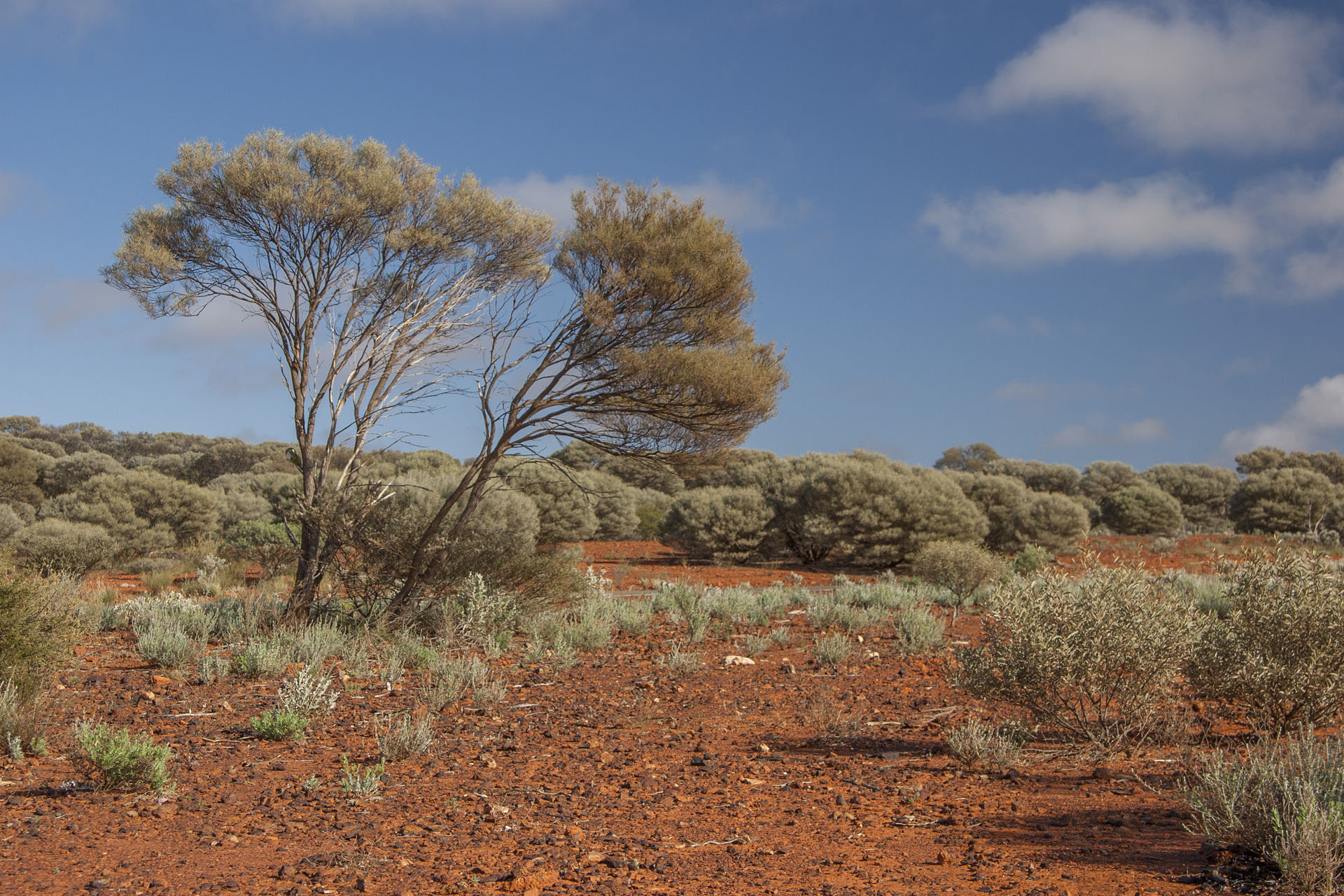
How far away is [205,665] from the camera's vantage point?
8.18 m

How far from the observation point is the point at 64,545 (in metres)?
19.2

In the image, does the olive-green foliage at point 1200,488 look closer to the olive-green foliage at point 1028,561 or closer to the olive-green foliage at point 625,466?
the olive-green foliage at point 625,466

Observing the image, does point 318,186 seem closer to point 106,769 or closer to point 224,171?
point 224,171

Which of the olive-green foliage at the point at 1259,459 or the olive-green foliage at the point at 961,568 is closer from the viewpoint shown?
the olive-green foliage at the point at 961,568

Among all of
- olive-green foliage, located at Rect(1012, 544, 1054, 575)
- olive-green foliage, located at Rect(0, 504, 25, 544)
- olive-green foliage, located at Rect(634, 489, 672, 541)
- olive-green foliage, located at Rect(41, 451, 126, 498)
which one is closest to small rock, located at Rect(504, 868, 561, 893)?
olive-green foliage, located at Rect(1012, 544, 1054, 575)

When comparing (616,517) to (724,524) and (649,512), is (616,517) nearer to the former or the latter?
(649,512)

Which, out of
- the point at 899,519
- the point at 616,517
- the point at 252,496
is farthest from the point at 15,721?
the point at 616,517

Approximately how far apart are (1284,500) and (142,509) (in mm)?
40610

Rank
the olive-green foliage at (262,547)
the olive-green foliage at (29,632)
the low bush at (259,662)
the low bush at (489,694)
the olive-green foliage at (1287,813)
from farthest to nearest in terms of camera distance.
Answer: the olive-green foliage at (262,547) < the low bush at (259,662) < the low bush at (489,694) < the olive-green foliage at (29,632) < the olive-green foliage at (1287,813)

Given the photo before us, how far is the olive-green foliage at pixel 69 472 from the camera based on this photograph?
37.5 meters

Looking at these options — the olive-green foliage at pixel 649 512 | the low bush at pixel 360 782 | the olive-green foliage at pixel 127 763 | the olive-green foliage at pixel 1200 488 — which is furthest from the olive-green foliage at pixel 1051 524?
the olive-green foliage at pixel 127 763

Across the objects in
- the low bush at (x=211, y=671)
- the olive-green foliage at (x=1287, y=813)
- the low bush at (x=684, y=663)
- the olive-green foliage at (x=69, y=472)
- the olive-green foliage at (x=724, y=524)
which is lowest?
the low bush at (x=211, y=671)

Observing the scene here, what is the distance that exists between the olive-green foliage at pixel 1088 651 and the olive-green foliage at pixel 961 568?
30.1 feet

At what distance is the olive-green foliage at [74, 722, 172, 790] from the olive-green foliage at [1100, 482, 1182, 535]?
3825 centimetres
